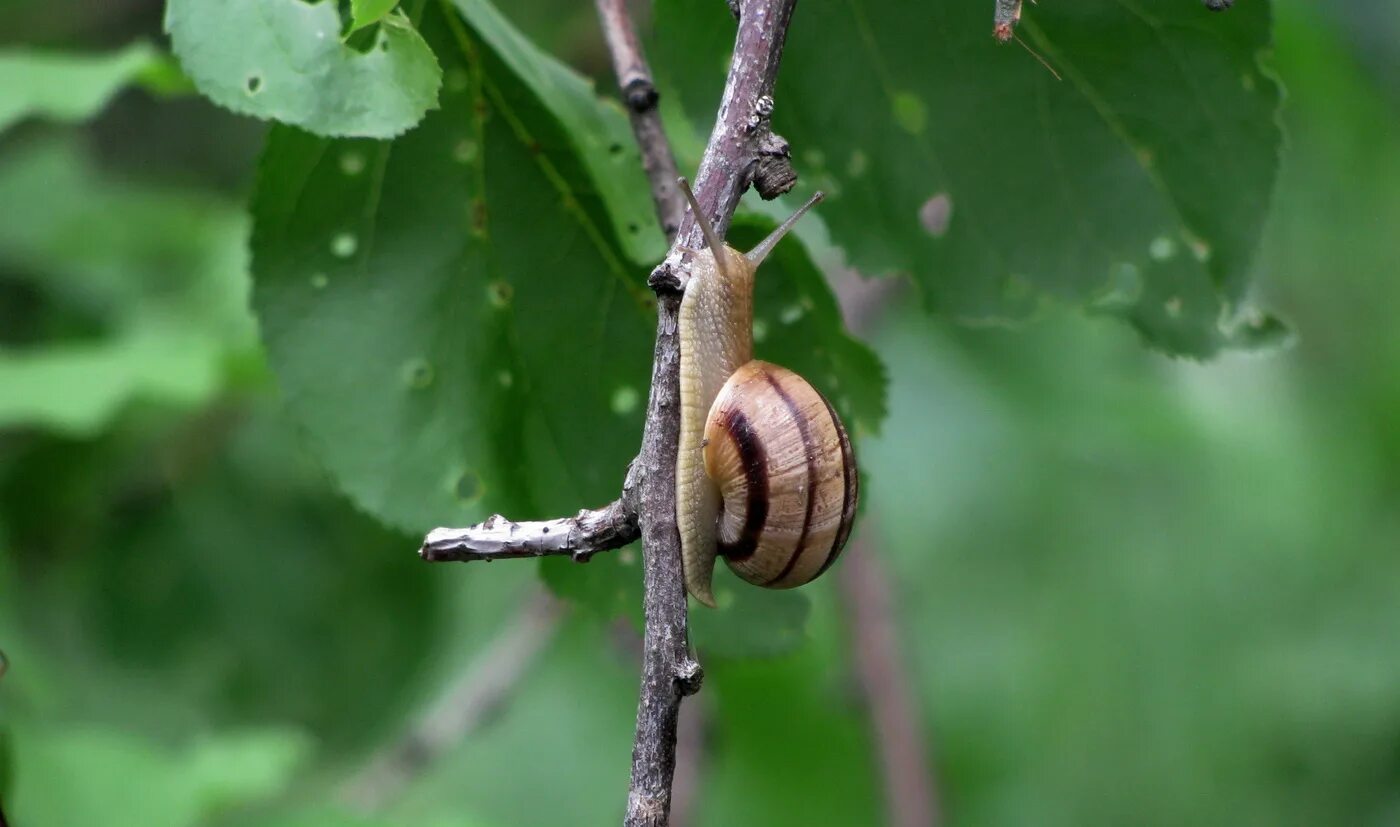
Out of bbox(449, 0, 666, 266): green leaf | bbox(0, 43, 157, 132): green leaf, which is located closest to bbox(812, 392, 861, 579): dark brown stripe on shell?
bbox(449, 0, 666, 266): green leaf

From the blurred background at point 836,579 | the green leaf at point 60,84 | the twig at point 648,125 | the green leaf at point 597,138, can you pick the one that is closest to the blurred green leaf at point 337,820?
the blurred background at point 836,579

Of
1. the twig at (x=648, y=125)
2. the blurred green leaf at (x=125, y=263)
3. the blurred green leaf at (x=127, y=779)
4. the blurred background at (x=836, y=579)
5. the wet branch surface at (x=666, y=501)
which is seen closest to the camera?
the wet branch surface at (x=666, y=501)

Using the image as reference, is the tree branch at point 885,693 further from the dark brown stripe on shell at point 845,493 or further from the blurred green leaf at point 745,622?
the dark brown stripe on shell at point 845,493

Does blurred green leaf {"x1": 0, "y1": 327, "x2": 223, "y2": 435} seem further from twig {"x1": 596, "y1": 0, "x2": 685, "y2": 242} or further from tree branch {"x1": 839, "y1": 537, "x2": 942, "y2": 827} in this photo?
twig {"x1": 596, "y1": 0, "x2": 685, "y2": 242}

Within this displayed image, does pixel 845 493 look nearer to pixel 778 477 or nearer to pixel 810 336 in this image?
pixel 778 477

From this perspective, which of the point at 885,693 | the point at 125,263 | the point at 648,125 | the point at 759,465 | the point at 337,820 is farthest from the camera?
the point at 125,263

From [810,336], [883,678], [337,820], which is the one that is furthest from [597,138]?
[883,678]

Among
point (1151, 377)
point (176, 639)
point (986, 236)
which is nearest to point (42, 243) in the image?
point (176, 639)
